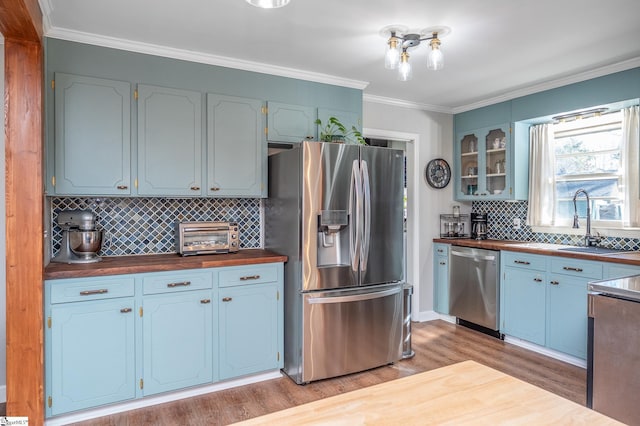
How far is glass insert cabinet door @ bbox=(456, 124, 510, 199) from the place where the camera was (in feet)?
14.0

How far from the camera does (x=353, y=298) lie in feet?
10.2

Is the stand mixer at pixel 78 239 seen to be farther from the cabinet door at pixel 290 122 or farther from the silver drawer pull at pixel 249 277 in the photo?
the cabinet door at pixel 290 122

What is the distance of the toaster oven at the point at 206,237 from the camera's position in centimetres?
301

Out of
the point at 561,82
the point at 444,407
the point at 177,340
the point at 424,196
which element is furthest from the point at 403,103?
the point at 444,407

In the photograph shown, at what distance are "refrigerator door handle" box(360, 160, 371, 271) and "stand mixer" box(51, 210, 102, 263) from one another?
1.93 metres

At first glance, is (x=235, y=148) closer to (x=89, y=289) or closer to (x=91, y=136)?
(x=91, y=136)

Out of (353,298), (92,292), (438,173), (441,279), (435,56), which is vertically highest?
(435,56)

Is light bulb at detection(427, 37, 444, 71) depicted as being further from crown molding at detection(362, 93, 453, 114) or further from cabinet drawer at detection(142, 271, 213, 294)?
cabinet drawer at detection(142, 271, 213, 294)

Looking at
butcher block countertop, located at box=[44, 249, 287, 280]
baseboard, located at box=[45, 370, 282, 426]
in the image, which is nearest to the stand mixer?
butcher block countertop, located at box=[44, 249, 287, 280]

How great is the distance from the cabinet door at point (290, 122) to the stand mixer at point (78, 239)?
4.87 feet

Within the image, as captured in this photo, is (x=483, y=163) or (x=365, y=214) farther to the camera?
(x=483, y=163)

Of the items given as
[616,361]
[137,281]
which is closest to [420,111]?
[616,361]

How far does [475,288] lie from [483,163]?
139 cm

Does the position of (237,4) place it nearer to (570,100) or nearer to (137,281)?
(137,281)
